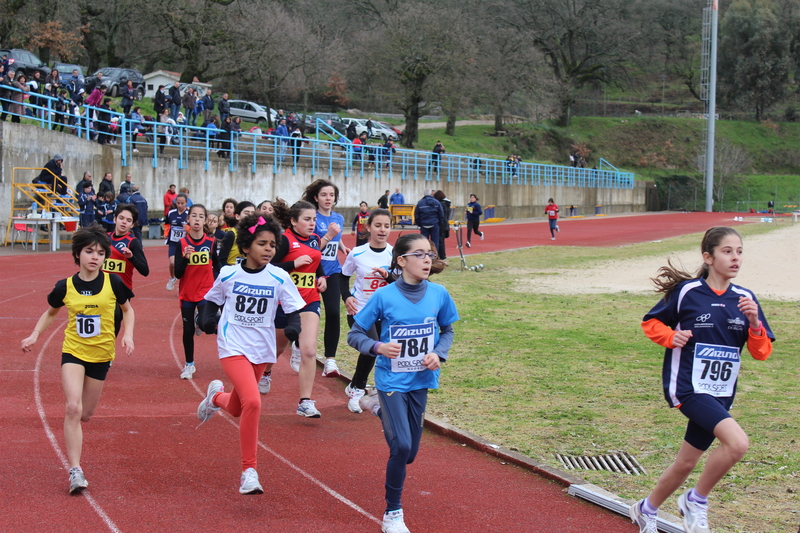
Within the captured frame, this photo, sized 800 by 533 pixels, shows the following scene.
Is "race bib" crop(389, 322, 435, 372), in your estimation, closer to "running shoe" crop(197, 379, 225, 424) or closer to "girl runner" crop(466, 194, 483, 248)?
"running shoe" crop(197, 379, 225, 424)

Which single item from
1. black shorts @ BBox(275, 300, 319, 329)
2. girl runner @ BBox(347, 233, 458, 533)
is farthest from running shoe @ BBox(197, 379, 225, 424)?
girl runner @ BBox(347, 233, 458, 533)

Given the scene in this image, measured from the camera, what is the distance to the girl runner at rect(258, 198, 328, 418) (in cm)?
711

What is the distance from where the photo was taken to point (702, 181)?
2766 inches

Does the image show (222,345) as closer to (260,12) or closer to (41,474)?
(41,474)

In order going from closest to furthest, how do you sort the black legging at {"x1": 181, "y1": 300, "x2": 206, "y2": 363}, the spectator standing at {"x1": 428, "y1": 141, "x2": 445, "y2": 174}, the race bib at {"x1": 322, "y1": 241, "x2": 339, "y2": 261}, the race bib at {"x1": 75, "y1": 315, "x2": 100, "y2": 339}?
1. the race bib at {"x1": 75, "y1": 315, "x2": 100, "y2": 339}
2. the race bib at {"x1": 322, "y1": 241, "x2": 339, "y2": 261}
3. the black legging at {"x1": 181, "y1": 300, "x2": 206, "y2": 363}
4. the spectator standing at {"x1": 428, "y1": 141, "x2": 445, "y2": 174}

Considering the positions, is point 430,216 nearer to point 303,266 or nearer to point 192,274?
point 192,274

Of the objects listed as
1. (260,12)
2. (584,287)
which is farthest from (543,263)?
(260,12)

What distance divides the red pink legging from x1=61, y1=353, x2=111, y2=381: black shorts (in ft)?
2.83

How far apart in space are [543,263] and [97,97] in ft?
52.4

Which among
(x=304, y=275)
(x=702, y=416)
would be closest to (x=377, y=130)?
(x=304, y=275)

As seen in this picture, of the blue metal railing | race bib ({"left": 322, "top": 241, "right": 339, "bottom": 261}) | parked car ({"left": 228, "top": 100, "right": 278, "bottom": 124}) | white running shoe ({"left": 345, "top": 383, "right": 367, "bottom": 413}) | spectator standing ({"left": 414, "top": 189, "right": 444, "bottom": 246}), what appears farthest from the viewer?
parked car ({"left": 228, "top": 100, "right": 278, "bottom": 124})

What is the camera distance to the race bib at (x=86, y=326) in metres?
5.48

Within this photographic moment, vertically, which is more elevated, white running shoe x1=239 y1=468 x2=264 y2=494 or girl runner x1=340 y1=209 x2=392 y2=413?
girl runner x1=340 y1=209 x2=392 y2=413

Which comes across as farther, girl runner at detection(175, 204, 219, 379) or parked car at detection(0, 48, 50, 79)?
parked car at detection(0, 48, 50, 79)
